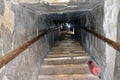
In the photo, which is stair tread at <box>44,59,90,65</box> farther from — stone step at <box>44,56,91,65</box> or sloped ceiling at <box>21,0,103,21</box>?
sloped ceiling at <box>21,0,103,21</box>

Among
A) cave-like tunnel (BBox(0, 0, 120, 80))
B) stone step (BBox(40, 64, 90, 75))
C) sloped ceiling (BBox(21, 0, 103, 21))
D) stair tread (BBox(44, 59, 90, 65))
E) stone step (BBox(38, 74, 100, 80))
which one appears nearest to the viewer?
cave-like tunnel (BBox(0, 0, 120, 80))

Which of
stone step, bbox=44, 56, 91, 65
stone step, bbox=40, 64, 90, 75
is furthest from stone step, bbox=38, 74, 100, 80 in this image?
stone step, bbox=44, 56, 91, 65

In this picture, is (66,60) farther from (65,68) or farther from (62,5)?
(62,5)

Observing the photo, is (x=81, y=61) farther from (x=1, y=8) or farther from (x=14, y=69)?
(x=1, y=8)

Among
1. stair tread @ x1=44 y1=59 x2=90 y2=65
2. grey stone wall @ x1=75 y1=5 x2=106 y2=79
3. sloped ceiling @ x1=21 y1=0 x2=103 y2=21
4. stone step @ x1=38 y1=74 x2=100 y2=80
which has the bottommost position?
stone step @ x1=38 y1=74 x2=100 y2=80

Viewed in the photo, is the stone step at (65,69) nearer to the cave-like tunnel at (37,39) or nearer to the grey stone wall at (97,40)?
the cave-like tunnel at (37,39)

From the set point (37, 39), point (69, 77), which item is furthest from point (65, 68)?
point (37, 39)

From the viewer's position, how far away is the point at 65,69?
2.71m

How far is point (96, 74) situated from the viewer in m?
2.40

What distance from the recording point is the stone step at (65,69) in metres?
2.60

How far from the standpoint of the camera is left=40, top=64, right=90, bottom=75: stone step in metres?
2.60

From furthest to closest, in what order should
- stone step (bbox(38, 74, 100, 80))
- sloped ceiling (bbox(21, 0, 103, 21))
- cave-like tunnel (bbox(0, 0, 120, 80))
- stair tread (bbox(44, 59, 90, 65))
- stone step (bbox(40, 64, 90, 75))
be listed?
stair tread (bbox(44, 59, 90, 65)), stone step (bbox(40, 64, 90, 75)), stone step (bbox(38, 74, 100, 80)), sloped ceiling (bbox(21, 0, 103, 21)), cave-like tunnel (bbox(0, 0, 120, 80))

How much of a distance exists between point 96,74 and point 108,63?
0.59 m

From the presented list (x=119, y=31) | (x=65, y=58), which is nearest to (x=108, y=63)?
(x=119, y=31)
